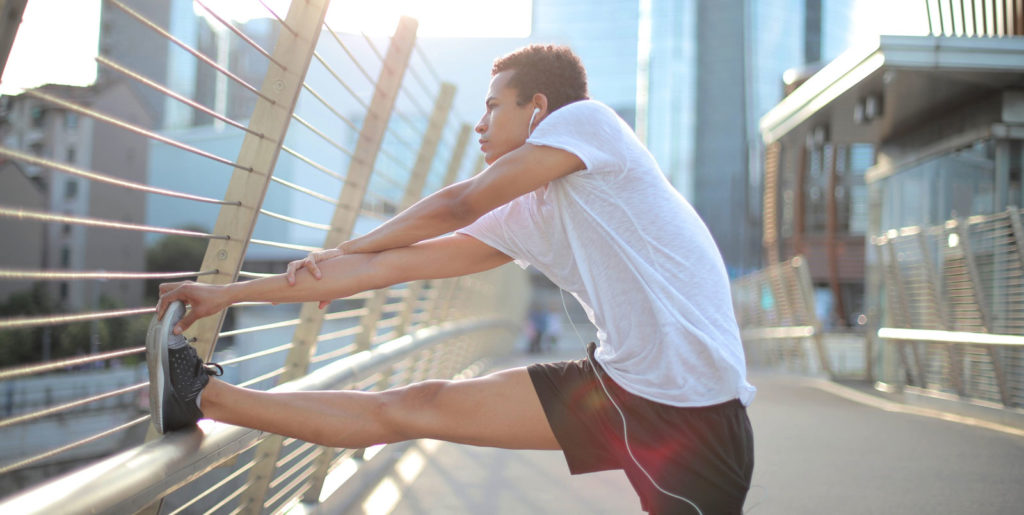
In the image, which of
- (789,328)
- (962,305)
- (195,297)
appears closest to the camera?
(195,297)

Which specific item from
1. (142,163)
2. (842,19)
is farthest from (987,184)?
(842,19)

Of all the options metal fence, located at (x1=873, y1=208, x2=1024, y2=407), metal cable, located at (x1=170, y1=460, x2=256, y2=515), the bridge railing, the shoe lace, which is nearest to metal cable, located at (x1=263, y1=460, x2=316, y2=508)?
metal cable, located at (x1=170, y1=460, x2=256, y2=515)

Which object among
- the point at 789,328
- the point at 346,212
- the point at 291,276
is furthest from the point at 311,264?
the point at 789,328

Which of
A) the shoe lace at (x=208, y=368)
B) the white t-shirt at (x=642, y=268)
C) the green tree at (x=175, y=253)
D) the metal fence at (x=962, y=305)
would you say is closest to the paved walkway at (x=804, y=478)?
the metal fence at (x=962, y=305)

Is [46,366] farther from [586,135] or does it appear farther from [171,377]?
[586,135]

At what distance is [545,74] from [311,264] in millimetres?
785

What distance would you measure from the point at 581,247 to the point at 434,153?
3.64 m

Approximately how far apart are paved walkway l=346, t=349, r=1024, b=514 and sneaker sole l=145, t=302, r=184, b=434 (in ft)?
6.17

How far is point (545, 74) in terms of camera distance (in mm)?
2553

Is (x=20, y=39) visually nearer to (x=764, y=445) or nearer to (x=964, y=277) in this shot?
(x=764, y=445)

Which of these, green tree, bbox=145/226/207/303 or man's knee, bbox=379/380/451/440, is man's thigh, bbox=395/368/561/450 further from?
green tree, bbox=145/226/207/303

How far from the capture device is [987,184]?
30.8ft

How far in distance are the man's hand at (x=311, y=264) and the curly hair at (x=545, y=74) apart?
0.65 meters

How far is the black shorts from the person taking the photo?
2213 mm
